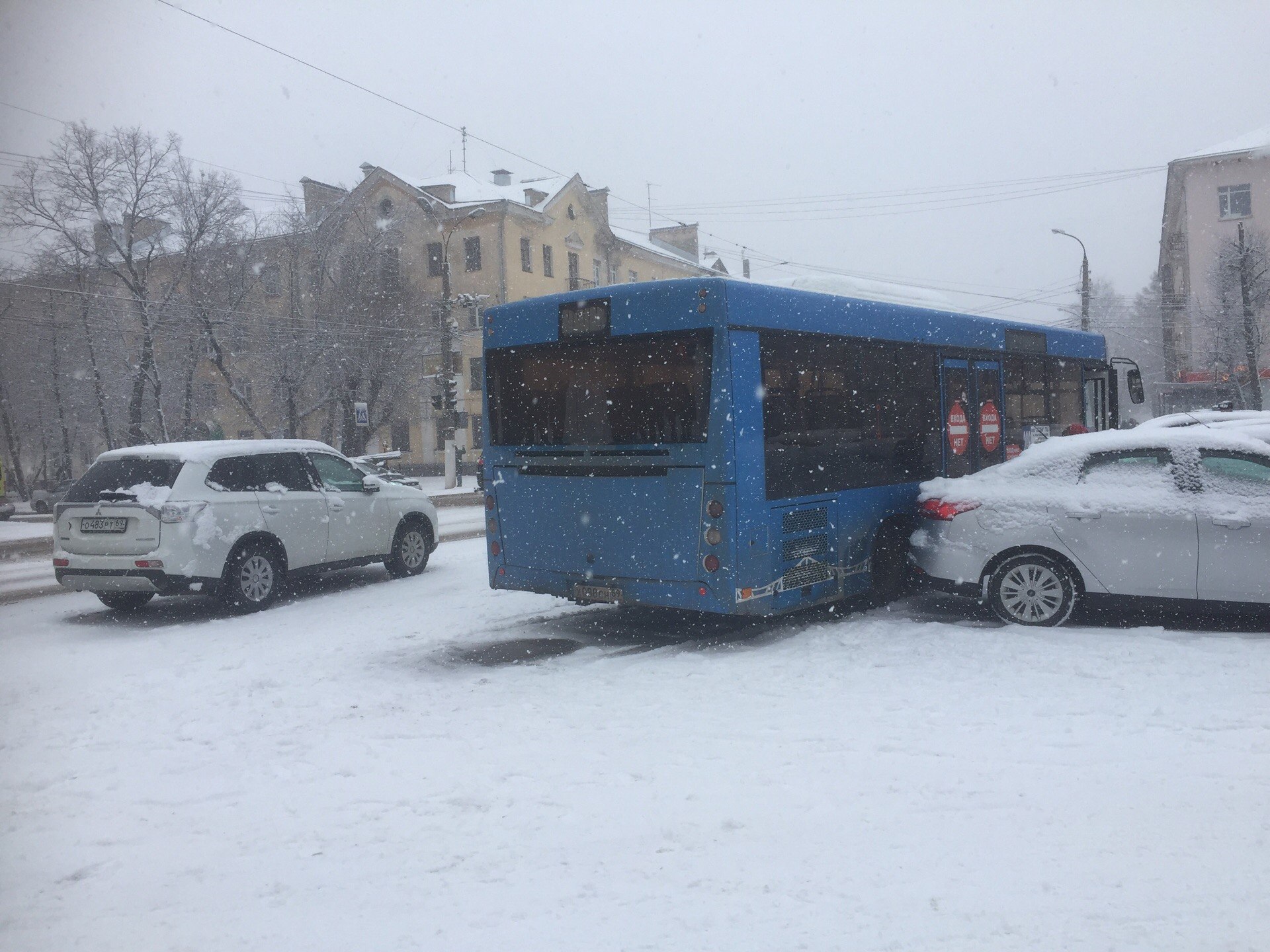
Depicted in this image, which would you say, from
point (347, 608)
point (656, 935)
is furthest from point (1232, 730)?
point (347, 608)

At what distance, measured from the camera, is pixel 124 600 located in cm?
1068

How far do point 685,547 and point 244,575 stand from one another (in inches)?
198

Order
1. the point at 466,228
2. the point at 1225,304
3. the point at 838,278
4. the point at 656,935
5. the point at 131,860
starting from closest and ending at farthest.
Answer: the point at 656,935
the point at 131,860
the point at 838,278
the point at 1225,304
the point at 466,228

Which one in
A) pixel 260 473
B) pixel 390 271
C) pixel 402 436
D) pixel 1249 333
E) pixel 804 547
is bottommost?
pixel 804 547

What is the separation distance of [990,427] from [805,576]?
3.60m

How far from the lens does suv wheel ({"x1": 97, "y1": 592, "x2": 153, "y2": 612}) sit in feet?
34.9

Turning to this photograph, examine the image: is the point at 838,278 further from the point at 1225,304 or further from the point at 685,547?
the point at 1225,304

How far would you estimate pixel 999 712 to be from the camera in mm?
5887

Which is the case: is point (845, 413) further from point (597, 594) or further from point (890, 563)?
point (597, 594)

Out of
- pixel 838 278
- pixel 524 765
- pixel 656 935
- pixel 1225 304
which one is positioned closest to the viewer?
pixel 656 935

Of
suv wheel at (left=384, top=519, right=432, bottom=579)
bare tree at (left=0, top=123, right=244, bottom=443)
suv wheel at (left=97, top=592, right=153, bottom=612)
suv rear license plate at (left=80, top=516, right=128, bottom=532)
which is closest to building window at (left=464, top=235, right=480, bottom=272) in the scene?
bare tree at (left=0, top=123, right=244, bottom=443)

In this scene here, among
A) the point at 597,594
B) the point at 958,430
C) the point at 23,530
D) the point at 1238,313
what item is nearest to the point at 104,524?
the point at 597,594

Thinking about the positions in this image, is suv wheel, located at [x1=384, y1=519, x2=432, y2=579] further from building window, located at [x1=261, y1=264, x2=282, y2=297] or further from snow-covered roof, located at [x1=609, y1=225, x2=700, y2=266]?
snow-covered roof, located at [x1=609, y1=225, x2=700, y2=266]

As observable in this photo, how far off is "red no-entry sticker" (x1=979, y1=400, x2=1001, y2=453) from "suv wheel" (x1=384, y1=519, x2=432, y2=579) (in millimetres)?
6841
